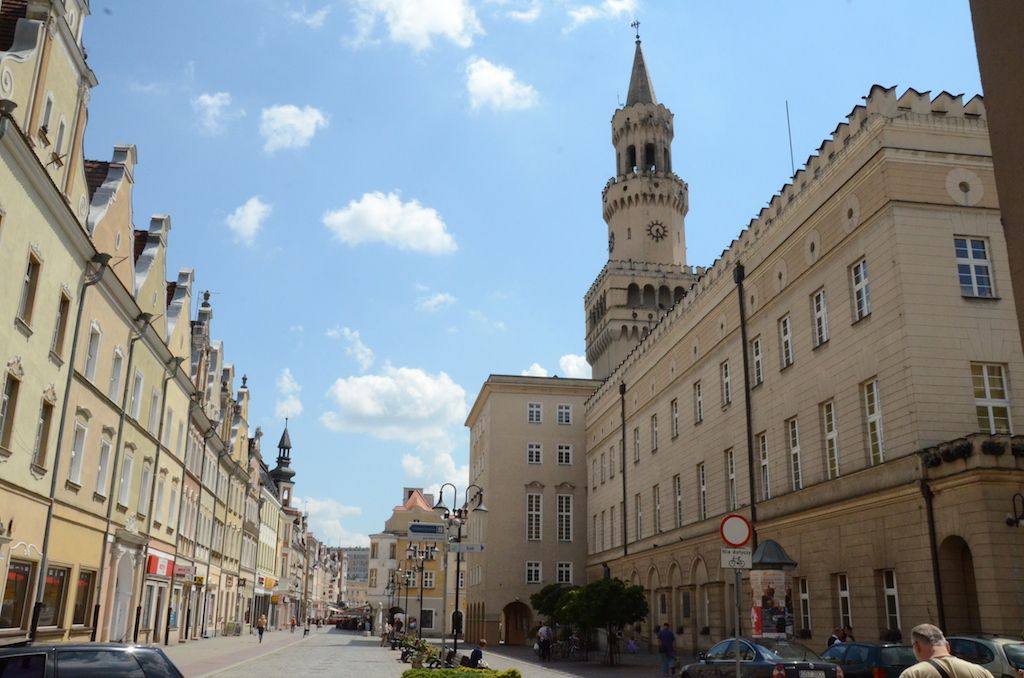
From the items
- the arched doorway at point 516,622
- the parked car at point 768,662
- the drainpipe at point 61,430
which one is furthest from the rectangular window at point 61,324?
the arched doorway at point 516,622

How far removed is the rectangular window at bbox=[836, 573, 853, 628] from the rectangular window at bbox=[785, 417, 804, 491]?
139 inches

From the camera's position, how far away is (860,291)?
24594 millimetres

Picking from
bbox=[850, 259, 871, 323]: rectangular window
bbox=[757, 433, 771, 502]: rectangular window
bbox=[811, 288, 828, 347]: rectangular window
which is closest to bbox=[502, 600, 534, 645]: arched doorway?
bbox=[757, 433, 771, 502]: rectangular window

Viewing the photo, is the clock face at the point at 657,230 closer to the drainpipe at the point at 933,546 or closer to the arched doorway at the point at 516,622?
the arched doorway at the point at 516,622

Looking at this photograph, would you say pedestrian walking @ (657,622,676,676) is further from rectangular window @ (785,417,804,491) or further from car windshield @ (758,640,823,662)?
car windshield @ (758,640,823,662)

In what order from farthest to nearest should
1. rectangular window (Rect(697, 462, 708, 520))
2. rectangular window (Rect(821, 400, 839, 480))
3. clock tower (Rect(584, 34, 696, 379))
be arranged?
clock tower (Rect(584, 34, 696, 379)) → rectangular window (Rect(697, 462, 708, 520)) → rectangular window (Rect(821, 400, 839, 480))

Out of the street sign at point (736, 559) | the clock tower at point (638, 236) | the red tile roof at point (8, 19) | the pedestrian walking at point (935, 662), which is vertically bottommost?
the pedestrian walking at point (935, 662)

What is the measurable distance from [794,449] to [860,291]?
243 inches

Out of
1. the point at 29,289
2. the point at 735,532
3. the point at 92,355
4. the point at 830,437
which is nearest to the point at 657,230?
the point at 830,437

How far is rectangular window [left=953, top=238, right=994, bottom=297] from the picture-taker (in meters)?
22.5

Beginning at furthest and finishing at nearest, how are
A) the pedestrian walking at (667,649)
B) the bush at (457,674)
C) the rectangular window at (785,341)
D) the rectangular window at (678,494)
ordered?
the rectangular window at (678,494) → the pedestrian walking at (667,649) → the rectangular window at (785,341) → the bush at (457,674)

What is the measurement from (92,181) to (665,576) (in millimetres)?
29829

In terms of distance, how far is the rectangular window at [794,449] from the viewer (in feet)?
91.1

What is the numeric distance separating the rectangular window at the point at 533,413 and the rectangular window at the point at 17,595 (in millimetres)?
45861
